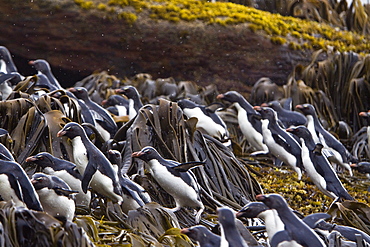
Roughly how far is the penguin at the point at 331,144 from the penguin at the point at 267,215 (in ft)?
13.7

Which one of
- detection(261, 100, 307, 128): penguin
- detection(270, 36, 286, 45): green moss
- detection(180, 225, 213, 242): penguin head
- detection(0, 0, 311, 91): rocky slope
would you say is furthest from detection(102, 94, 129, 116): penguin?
detection(180, 225, 213, 242): penguin head

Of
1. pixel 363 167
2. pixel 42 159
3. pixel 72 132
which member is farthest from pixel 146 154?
pixel 363 167

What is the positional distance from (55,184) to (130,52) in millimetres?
9887

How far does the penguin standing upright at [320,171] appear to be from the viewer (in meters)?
6.67

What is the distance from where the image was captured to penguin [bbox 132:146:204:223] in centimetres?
536

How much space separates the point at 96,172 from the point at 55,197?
79cm

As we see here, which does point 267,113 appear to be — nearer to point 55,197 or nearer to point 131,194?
point 131,194

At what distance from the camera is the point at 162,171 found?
5406mm

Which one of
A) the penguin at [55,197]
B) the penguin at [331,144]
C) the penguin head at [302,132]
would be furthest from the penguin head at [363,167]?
the penguin at [55,197]

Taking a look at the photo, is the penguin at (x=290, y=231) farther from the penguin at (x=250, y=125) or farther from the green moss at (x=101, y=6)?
the green moss at (x=101, y=6)

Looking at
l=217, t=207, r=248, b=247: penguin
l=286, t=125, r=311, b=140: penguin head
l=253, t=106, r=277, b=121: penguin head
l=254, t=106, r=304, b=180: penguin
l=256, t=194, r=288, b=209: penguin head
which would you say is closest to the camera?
l=217, t=207, r=248, b=247: penguin

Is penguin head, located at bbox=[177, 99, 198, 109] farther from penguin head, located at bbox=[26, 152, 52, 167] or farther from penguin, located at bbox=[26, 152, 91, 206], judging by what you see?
penguin head, located at bbox=[26, 152, 52, 167]

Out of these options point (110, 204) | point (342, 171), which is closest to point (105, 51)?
point (342, 171)

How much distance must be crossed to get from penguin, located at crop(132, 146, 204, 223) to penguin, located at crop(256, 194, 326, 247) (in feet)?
3.24
